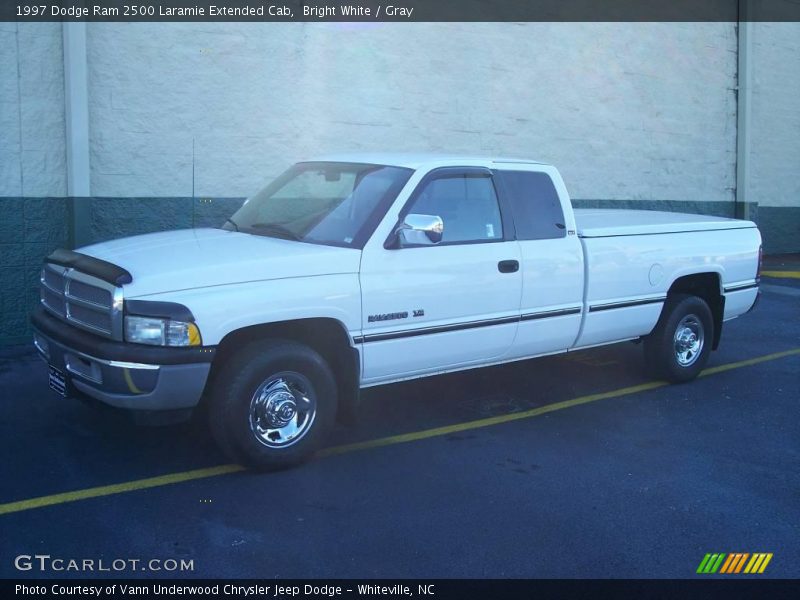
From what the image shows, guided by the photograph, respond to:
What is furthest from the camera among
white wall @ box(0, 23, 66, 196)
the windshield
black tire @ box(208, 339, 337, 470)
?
white wall @ box(0, 23, 66, 196)

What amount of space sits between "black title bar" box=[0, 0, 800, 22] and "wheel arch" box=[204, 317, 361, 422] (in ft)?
16.5

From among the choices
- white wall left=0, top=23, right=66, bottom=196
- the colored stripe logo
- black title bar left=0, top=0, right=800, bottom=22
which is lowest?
the colored stripe logo

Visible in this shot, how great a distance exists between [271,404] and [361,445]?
0.99 m

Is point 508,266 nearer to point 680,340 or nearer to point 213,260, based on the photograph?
point 213,260

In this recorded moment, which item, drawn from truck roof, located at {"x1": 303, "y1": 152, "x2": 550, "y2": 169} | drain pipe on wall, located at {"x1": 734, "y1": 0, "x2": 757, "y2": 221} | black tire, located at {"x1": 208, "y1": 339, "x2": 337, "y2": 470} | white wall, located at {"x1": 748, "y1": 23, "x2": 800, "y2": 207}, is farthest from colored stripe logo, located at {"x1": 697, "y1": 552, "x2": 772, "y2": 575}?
white wall, located at {"x1": 748, "y1": 23, "x2": 800, "y2": 207}

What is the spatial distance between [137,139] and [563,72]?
637 cm

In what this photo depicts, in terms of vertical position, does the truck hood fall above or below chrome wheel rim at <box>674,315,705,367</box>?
above

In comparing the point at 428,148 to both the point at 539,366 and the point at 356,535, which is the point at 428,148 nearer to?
the point at 539,366

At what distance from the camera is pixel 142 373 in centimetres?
521

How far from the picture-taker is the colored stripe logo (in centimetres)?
468

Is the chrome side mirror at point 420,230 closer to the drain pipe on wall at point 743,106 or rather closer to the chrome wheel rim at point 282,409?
the chrome wheel rim at point 282,409
